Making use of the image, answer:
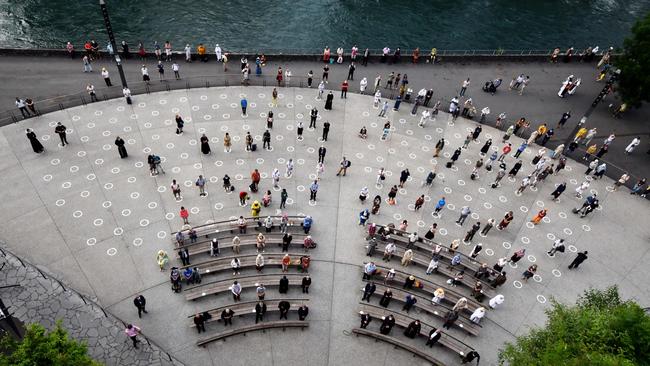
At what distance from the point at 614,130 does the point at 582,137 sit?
14.9 feet

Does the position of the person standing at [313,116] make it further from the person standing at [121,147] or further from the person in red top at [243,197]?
the person standing at [121,147]

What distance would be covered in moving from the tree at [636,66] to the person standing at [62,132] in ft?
122

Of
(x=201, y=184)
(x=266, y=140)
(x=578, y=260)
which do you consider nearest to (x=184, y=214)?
(x=201, y=184)

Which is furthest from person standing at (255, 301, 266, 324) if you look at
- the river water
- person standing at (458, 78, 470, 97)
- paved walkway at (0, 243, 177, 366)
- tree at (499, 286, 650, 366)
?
the river water

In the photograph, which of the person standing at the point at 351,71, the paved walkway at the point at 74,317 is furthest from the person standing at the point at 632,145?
the paved walkway at the point at 74,317

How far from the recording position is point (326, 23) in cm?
4828

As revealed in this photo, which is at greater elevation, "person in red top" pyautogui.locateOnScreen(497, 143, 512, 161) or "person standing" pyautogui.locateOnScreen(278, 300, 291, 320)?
"person in red top" pyautogui.locateOnScreen(497, 143, 512, 161)

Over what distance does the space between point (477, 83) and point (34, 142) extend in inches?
1238

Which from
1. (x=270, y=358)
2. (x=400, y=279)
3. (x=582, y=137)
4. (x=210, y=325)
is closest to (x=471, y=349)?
(x=400, y=279)

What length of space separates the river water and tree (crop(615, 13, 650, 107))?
58.3 feet

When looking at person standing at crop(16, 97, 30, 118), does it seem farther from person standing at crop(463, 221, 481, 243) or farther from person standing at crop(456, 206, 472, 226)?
person standing at crop(463, 221, 481, 243)

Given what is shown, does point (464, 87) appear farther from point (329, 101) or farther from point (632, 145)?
point (632, 145)

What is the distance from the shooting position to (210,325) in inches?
710

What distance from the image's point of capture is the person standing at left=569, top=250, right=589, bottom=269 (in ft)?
71.0
